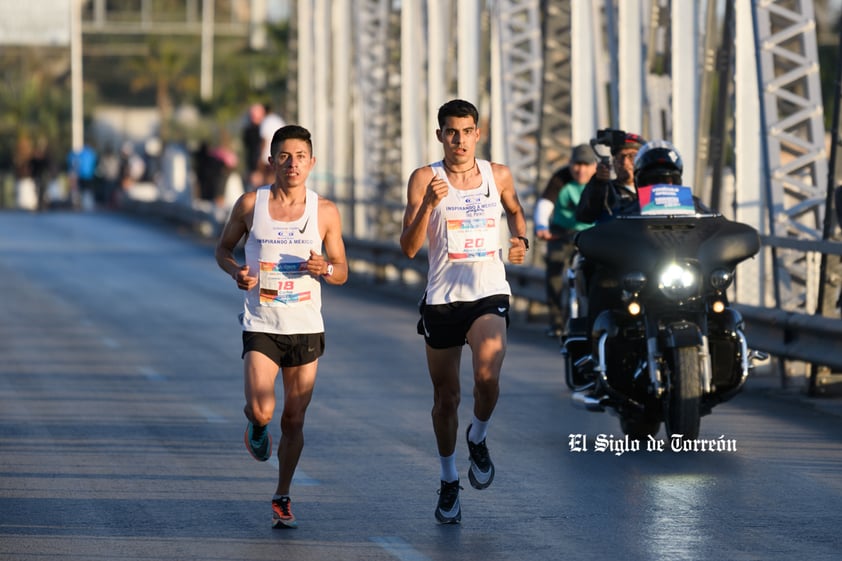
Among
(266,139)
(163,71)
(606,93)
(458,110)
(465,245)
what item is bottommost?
(465,245)

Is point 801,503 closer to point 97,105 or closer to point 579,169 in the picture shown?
point 579,169

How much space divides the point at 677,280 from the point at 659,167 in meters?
0.82

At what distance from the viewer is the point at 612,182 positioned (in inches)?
523

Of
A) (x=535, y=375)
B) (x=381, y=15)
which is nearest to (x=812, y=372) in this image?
(x=535, y=375)

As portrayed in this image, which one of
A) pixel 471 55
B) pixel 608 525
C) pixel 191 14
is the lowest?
pixel 608 525

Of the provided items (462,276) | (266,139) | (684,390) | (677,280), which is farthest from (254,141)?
(462,276)

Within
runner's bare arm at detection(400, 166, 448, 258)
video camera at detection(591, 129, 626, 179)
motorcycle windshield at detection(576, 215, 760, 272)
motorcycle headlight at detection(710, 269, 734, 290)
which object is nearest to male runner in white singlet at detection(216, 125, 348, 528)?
runner's bare arm at detection(400, 166, 448, 258)

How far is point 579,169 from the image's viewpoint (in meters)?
16.9

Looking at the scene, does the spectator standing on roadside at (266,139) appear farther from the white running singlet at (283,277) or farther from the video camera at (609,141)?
the white running singlet at (283,277)

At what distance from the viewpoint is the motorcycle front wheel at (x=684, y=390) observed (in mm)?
11789

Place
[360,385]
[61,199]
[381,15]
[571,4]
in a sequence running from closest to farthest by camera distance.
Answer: [360,385], [571,4], [381,15], [61,199]

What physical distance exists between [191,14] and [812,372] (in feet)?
317

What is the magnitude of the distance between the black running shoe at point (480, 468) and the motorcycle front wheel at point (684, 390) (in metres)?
2.01

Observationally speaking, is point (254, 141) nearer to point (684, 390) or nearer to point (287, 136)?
point (684, 390)
